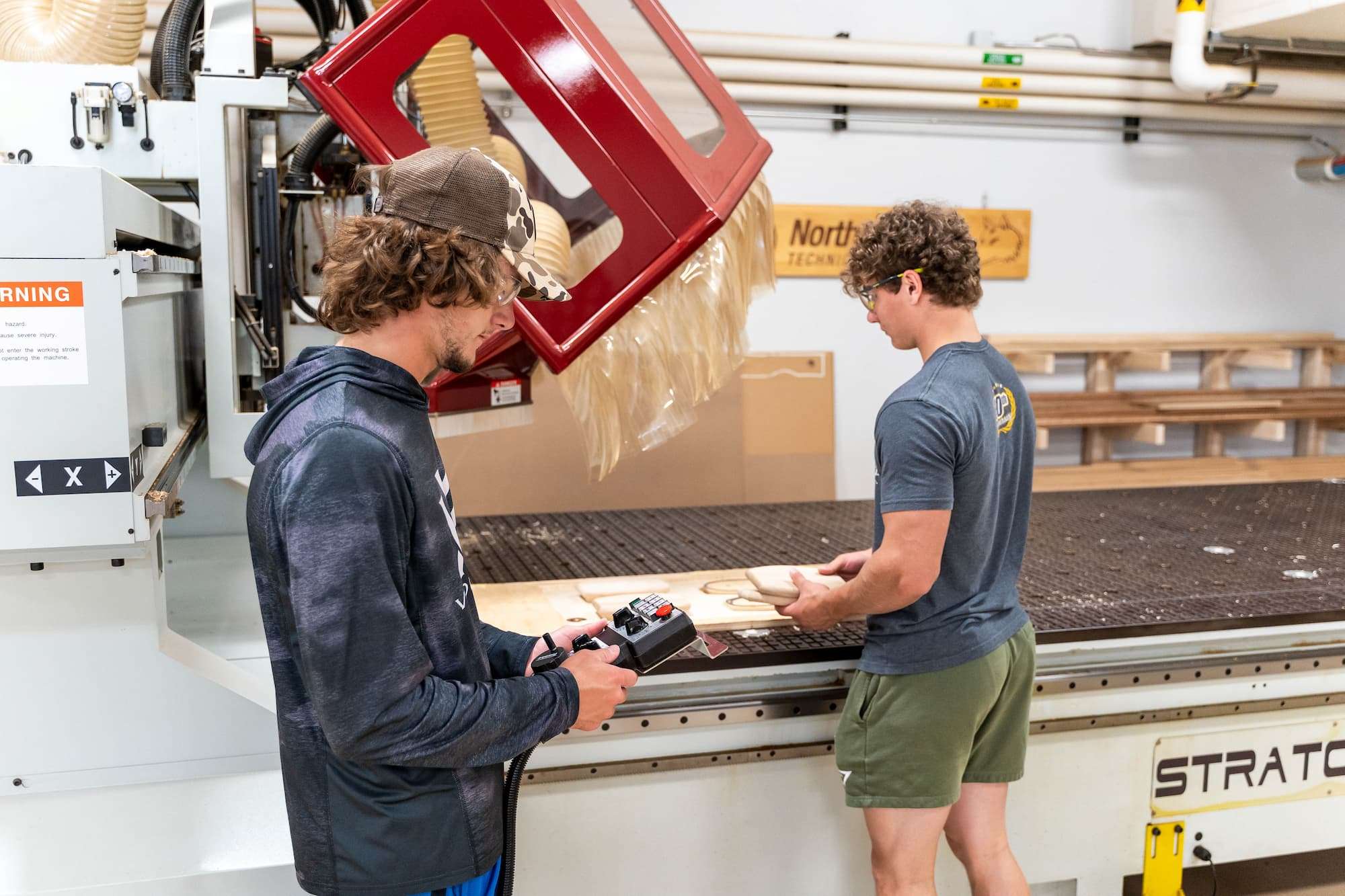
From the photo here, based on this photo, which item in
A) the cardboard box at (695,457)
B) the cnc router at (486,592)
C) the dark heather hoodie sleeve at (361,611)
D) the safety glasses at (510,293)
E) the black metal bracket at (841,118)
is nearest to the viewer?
the dark heather hoodie sleeve at (361,611)

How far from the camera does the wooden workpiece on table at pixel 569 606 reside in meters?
1.91

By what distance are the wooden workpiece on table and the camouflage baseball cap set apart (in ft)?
2.92

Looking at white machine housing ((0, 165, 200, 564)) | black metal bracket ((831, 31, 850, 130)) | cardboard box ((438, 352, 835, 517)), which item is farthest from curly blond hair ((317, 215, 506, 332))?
black metal bracket ((831, 31, 850, 130))

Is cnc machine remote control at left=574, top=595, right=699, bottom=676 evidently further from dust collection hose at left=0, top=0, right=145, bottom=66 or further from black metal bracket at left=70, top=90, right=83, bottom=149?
dust collection hose at left=0, top=0, right=145, bottom=66

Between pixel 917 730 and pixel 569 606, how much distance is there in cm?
71

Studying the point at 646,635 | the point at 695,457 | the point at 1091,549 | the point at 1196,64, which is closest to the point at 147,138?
the point at 646,635

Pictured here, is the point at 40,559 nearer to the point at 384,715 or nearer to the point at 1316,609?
→ the point at 384,715

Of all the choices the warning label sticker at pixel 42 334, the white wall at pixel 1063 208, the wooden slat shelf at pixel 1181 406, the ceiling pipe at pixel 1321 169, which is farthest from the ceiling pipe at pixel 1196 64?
the warning label sticker at pixel 42 334

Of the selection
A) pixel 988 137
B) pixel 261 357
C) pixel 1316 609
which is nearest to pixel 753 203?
pixel 261 357

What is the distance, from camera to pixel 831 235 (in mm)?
3941

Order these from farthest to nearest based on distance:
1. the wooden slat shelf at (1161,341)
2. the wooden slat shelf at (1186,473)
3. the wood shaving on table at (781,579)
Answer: the wooden slat shelf at (1186,473), the wooden slat shelf at (1161,341), the wood shaving on table at (781,579)

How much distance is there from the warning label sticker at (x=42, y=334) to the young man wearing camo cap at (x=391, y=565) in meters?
0.26

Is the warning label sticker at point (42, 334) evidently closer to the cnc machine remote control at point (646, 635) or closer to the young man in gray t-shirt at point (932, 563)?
the cnc machine remote control at point (646, 635)

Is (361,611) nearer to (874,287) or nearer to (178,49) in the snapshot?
(874,287)
